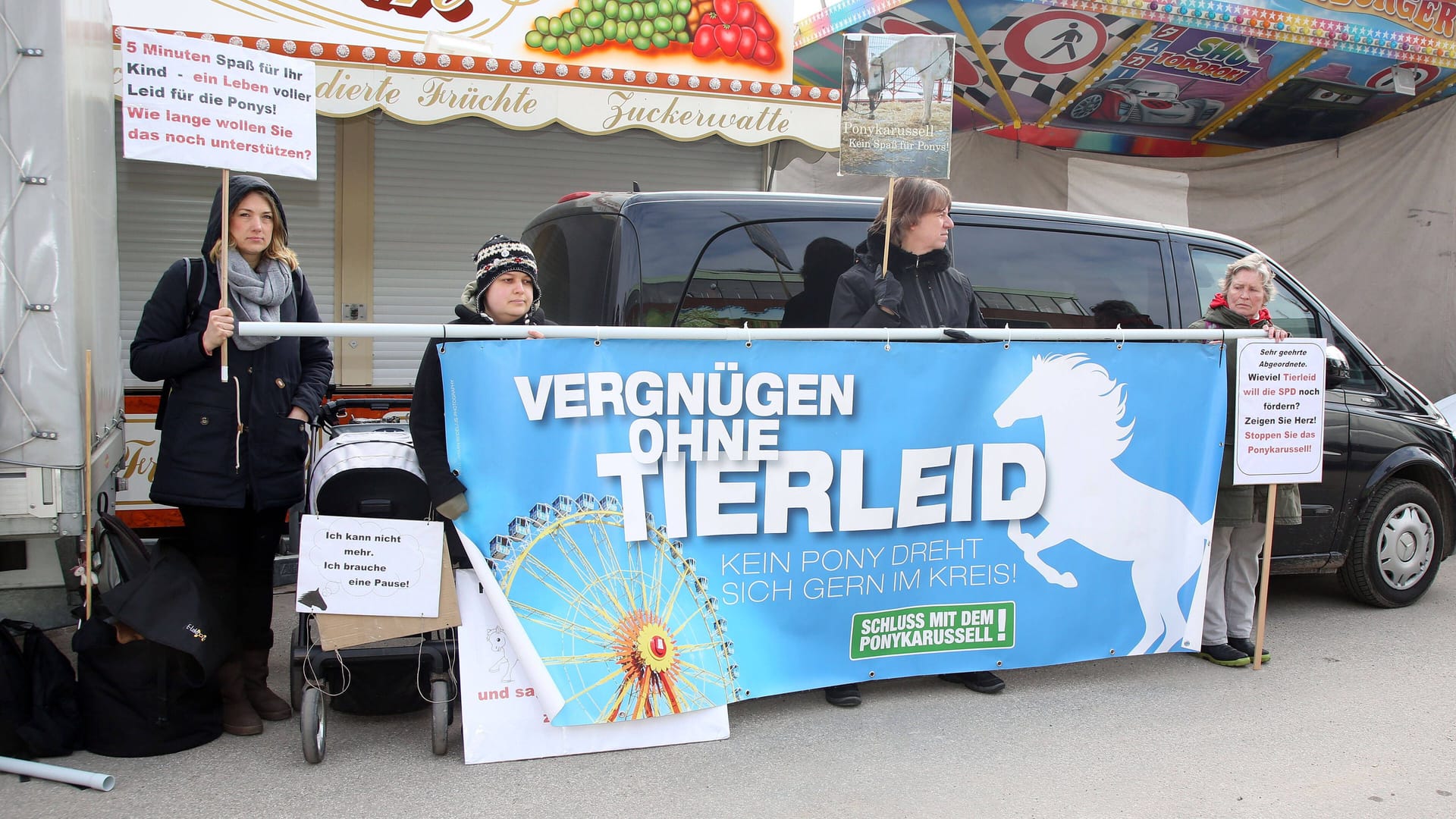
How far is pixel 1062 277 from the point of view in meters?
5.34

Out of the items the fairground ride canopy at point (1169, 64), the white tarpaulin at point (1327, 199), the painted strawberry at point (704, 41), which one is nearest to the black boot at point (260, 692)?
the painted strawberry at point (704, 41)

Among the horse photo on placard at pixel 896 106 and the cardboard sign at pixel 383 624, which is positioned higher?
the horse photo on placard at pixel 896 106

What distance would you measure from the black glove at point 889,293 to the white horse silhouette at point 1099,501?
1.97 feet

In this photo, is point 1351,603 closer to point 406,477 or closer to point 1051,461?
point 1051,461

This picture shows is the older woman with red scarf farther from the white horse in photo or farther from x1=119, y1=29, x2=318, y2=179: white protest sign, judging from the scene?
x1=119, y1=29, x2=318, y2=179: white protest sign

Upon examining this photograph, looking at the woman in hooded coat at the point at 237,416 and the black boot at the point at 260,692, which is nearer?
the woman in hooded coat at the point at 237,416

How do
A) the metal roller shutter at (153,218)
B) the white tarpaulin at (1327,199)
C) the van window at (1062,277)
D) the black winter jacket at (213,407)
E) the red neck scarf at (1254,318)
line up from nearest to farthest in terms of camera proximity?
the black winter jacket at (213,407)
the red neck scarf at (1254,318)
the van window at (1062,277)
the metal roller shutter at (153,218)
the white tarpaulin at (1327,199)

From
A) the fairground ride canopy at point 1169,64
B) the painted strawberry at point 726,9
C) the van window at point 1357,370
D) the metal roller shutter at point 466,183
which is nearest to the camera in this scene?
the van window at point 1357,370

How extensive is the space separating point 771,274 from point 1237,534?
2517 millimetres

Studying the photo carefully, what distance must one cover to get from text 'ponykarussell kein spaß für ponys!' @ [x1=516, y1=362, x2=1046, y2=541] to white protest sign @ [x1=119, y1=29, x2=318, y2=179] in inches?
48.0

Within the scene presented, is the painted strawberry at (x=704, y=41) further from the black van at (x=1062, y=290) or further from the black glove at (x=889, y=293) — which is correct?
the black glove at (x=889, y=293)

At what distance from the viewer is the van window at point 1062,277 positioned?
5.21 meters

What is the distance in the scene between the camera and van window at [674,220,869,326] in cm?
464

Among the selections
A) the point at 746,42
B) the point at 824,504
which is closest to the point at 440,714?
the point at 824,504
